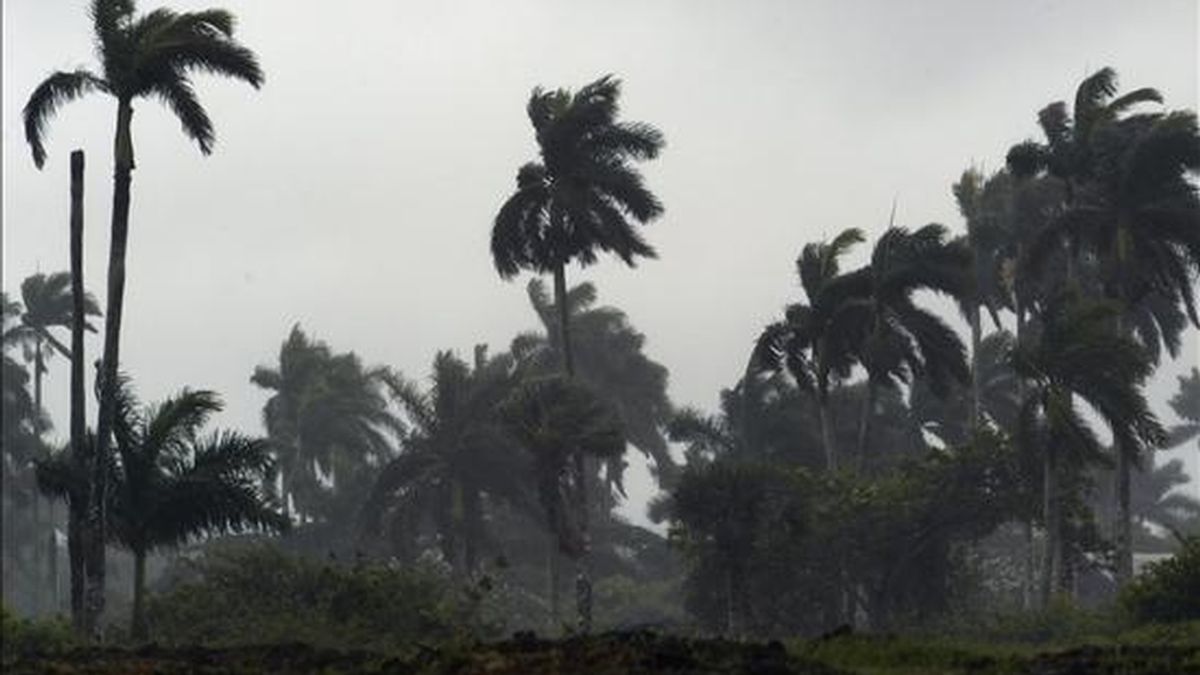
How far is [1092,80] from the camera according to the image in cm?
3906

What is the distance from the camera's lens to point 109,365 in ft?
94.2

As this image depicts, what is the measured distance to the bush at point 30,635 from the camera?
27.4 meters

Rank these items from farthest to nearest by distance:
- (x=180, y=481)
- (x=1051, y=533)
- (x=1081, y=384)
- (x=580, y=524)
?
(x=580, y=524)
(x=1051, y=533)
(x=1081, y=384)
(x=180, y=481)

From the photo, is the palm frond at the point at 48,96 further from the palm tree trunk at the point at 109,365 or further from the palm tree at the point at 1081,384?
the palm tree at the point at 1081,384

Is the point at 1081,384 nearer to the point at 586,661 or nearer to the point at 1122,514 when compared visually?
the point at 1122,514

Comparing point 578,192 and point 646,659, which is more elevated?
point 578,192

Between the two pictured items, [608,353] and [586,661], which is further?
[608,353]

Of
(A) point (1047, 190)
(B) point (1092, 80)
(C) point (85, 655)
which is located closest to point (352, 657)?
(C) point (85, 655)

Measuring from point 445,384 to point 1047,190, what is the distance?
19.9m

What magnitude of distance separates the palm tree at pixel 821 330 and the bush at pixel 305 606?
1228 cm

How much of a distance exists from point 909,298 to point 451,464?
16112 millimetres

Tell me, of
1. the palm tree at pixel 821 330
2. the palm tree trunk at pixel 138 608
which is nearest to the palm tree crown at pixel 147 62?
the palm tree trunk at pixel 138 608

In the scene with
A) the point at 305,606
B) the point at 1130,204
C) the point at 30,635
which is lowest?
the point at 30,635

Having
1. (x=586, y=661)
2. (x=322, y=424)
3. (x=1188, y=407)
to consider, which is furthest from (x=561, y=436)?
(x=1188, y=407)
